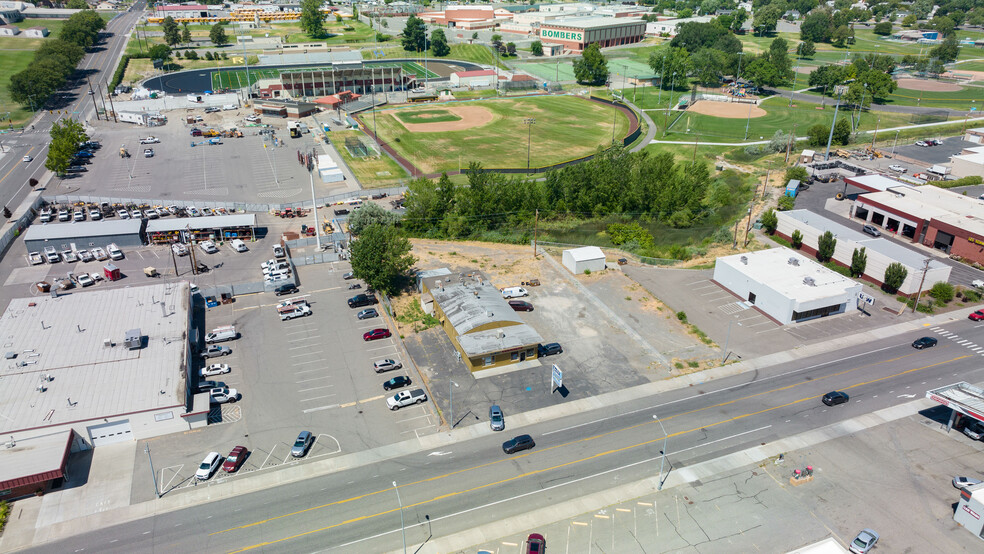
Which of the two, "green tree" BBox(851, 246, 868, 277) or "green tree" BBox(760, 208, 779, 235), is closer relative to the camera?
"green tree" BBox(851, 246, 868, 277)

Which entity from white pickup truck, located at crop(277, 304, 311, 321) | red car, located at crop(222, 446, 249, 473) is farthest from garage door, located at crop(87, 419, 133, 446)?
white pickup truck, located at crop(277, 304, 311, 321)

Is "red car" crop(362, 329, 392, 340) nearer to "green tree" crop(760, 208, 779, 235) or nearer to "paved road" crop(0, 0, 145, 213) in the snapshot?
"green tree" crop(760, 208, 779, 235)

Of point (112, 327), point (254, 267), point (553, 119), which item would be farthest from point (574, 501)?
point (553, 119)

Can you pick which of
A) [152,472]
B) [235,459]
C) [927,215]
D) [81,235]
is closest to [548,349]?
[235,459]

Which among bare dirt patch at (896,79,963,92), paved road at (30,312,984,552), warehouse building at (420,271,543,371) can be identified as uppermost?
bare dirt patch at (896,79,963,92)

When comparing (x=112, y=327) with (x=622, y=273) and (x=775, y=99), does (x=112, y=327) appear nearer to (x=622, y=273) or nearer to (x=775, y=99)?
(x=622, y=273)

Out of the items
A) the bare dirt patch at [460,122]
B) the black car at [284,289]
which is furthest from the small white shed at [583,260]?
the bare dirt patch at [460,122]

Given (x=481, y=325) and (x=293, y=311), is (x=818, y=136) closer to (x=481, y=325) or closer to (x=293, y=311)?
(x=481, y=325)
